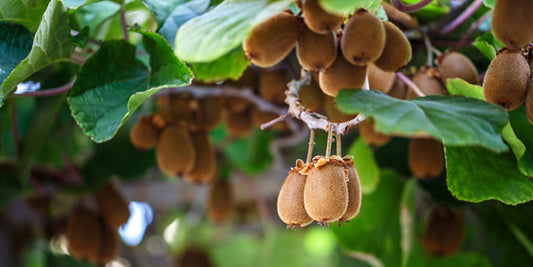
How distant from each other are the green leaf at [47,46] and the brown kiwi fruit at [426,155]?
0.60 m

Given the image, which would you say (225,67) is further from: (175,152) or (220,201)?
(220,201)

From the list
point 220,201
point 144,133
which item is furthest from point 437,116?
point 220,201

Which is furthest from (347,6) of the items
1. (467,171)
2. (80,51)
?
(80,51)

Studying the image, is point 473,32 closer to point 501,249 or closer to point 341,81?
point 341,81

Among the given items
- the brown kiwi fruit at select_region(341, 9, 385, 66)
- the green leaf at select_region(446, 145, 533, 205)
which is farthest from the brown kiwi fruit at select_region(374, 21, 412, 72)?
the green leaf at select_region(446, 145, 533, 205)

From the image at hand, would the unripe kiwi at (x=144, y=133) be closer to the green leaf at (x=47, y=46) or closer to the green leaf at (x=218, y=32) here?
the green leaf at (x=47, y=46)

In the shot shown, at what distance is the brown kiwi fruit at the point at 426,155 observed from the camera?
0.91 metres

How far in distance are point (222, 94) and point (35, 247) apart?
39.4 inches

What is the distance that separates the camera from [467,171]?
70cm

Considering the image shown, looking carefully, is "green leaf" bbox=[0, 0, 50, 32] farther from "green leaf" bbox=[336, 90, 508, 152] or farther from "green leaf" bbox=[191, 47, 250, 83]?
"green leaf" bbox=[336, 90, 508, 152]

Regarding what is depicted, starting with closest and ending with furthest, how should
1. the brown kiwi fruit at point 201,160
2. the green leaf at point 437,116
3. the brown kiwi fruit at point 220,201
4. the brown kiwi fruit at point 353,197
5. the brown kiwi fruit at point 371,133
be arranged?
1. the green leaf at point 437,116
2. the brown kiwi fruit at point 353,197
3. the brown kiwi fruit at point 371,133
4. the brown kiwi fruit at point 201,160
5. the brown kiwi fruit at point 220,201

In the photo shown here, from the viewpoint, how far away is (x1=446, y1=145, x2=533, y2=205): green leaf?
0.69m

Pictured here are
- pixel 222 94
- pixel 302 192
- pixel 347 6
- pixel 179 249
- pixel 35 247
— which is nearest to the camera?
pixel 347 6

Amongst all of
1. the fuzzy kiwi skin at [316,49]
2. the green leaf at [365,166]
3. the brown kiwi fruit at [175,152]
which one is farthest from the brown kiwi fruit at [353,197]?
the green leaf at [365,166]
